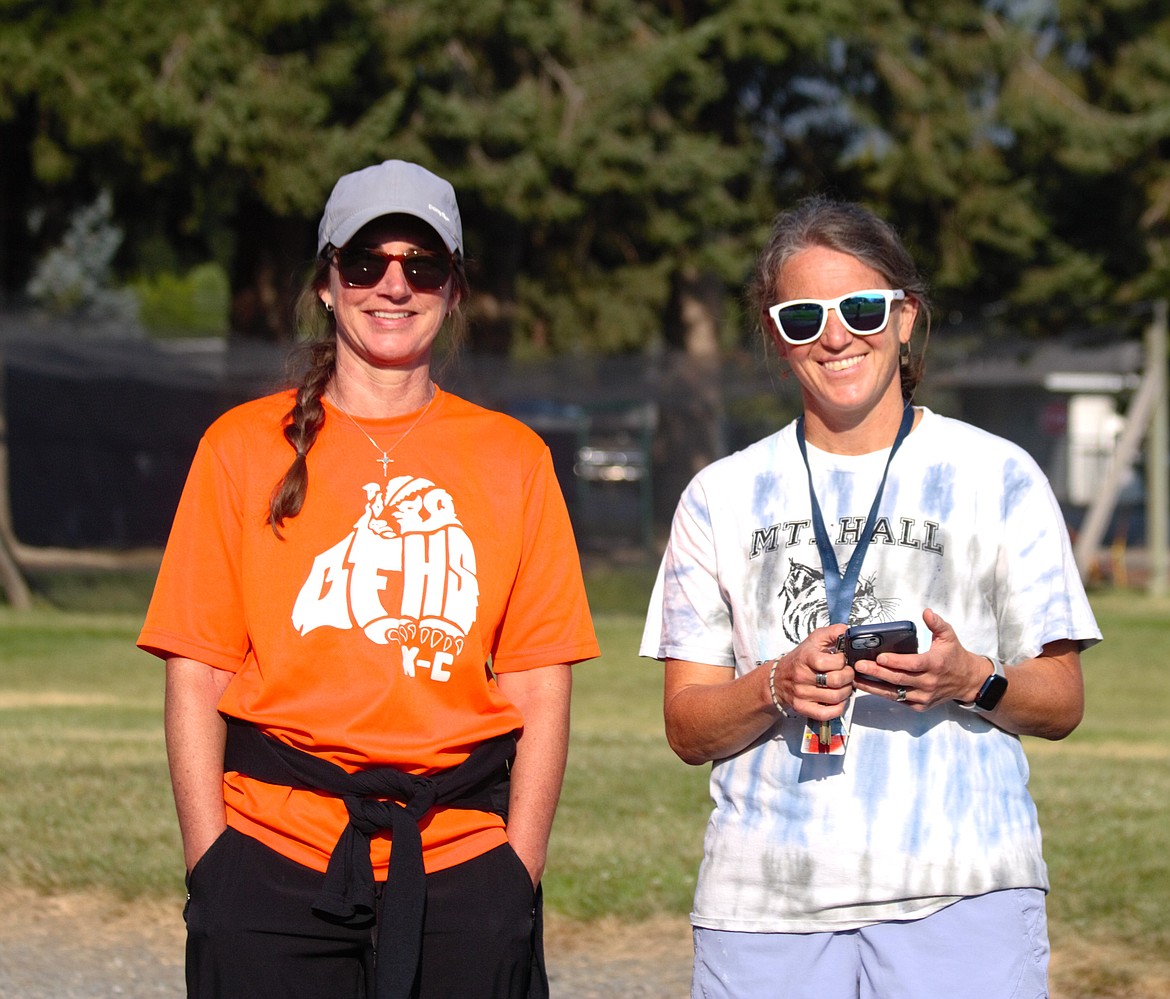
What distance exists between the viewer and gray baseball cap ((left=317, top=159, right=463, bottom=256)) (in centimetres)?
274

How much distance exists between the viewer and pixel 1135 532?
72.9 feet

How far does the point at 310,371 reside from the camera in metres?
2.80

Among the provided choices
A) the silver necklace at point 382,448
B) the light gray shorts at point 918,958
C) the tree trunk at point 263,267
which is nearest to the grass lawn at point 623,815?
the light gray shorts at point 918,958

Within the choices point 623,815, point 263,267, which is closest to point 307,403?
point 623,815

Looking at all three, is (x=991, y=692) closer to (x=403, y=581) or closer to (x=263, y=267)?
(x=403, y=581)

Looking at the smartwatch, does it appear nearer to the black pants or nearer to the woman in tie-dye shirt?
the woman in tie-dye shirt

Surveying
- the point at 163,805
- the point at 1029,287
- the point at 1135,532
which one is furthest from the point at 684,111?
the point at 163,805

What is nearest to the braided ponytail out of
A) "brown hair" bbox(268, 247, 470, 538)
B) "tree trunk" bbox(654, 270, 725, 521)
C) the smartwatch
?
"brown hair" bbox(268, 247, 470, 538)

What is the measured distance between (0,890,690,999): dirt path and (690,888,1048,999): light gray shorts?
246 centimetres

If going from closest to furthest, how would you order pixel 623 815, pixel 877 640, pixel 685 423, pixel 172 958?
pixel 877 640
pixel 172 958
pixel 623 815
pixel 685 423

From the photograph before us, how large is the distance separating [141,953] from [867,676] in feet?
11.8

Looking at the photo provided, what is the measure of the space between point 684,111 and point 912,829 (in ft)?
61.6

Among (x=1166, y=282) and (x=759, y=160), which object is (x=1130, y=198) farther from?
(x=759, y=160)

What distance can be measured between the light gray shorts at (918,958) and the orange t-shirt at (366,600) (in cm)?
49
